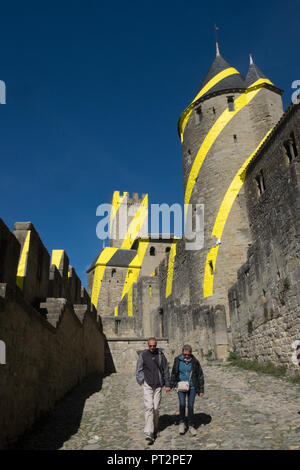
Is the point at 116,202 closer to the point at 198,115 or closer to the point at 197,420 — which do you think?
the point at 198,115

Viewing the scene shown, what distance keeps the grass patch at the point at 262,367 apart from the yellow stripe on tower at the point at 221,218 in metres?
6.15

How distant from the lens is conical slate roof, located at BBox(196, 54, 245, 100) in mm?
20208

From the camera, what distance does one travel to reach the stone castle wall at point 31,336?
4195mm

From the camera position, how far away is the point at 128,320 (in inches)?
1040

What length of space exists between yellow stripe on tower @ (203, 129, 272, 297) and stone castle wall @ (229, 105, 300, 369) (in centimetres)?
357

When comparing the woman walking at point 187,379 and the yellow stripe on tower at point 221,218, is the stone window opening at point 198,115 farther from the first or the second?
the woman walking at point 187,379

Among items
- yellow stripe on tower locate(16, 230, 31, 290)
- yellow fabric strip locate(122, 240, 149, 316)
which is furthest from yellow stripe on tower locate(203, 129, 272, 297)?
yellow fabric strip locate(122, 240, 149, 316)

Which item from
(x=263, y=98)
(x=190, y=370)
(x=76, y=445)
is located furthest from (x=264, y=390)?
(x=263, y=98)

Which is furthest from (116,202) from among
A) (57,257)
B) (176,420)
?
(176,420)

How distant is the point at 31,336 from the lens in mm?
5121

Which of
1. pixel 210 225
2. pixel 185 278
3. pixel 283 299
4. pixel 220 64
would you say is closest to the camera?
pixel 283 299

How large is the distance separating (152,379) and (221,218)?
45.2ft

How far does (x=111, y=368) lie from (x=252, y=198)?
1070 cm

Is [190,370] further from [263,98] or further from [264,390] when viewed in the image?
[263,98]
